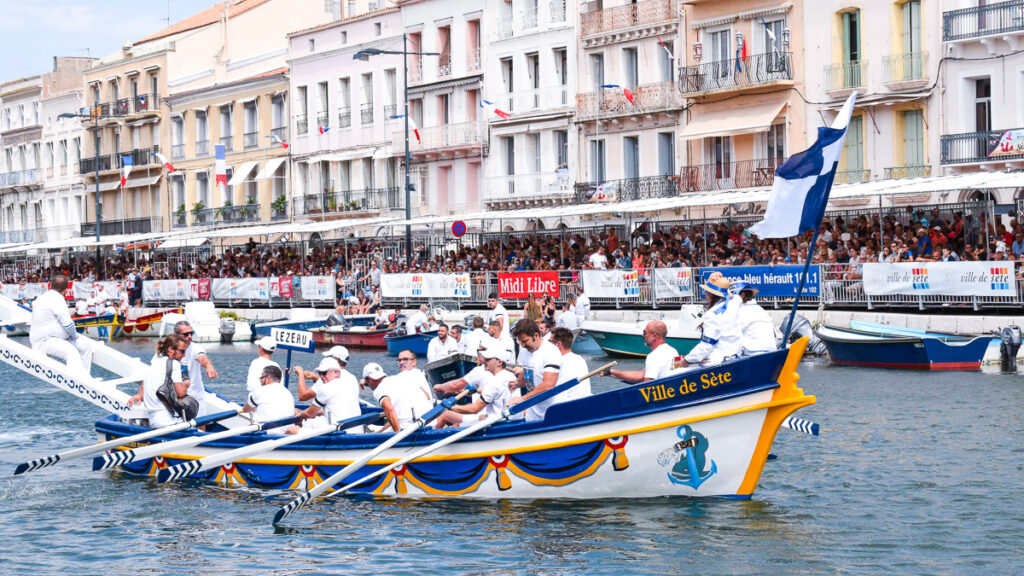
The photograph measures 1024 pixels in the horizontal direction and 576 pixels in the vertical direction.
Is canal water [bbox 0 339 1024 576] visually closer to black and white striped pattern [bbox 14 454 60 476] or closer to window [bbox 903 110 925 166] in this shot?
black and white striped pattern [bbox 14 454 60 476]

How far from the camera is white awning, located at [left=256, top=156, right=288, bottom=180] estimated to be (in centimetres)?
6681

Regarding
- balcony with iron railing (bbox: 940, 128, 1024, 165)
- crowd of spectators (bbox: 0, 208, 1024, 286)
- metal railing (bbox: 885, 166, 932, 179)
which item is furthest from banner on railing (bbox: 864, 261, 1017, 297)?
metal railing (bbox: 885, 166, 932, 179)

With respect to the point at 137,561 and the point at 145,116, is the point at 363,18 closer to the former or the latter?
the point at 145,116

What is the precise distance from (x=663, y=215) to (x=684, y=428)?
34.4 m

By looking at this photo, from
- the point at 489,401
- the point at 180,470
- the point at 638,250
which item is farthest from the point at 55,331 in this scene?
the point at 638,250

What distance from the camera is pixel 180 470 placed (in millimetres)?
17375

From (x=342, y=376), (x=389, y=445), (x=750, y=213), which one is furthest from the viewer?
(x=750, y=213)

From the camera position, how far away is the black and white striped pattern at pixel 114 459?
692 inches

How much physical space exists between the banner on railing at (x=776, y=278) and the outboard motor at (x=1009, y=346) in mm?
5702

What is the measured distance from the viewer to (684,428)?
1505cm

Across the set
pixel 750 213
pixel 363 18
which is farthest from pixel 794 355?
pixel 363 18

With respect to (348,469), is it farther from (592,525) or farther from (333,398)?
(592,525)

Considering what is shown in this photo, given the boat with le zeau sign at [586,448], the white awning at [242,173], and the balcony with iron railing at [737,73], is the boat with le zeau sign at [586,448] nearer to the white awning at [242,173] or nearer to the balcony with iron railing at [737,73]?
the balcony with iron railing at [737,73]

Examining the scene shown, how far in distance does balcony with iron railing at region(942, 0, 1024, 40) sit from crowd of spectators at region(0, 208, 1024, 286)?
6377mm
